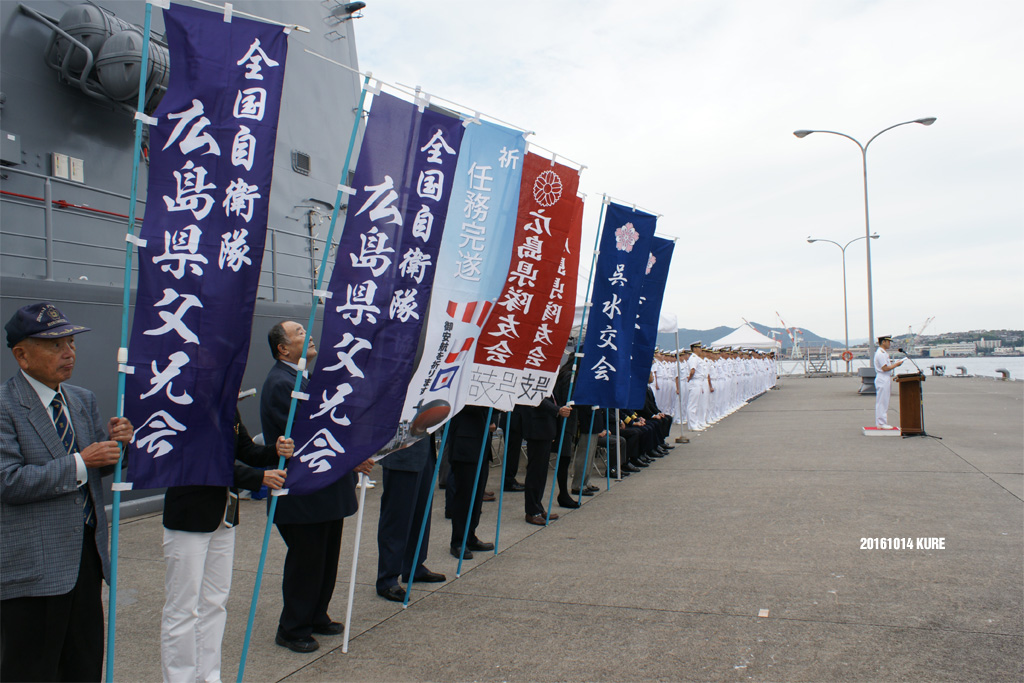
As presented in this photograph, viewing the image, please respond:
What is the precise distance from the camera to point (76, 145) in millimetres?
7773

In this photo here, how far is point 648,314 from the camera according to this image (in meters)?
8.22

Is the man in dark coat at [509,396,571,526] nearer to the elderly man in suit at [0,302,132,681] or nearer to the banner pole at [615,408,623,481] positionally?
the banner pole at [615,408,623,481]

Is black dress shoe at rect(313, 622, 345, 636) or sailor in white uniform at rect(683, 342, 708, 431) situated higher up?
sailor in white uniform at rect(683, 342, 708, 431)

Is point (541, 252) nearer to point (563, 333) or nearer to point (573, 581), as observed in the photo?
point (563, 333)

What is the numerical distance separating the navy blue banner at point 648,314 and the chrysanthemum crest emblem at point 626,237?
0.55 meters

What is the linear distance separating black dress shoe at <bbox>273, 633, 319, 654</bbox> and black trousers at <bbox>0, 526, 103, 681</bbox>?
1.22m

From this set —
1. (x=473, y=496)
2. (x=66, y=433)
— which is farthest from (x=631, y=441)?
(x=66, y=433)

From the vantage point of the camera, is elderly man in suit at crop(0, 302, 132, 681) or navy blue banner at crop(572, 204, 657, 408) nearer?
elderly man in suit at crop(0, 302, 132, 681)

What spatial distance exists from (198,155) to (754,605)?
4067 millimetres

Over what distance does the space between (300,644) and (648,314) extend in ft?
18.9

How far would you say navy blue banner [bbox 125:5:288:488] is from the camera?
2691 mm

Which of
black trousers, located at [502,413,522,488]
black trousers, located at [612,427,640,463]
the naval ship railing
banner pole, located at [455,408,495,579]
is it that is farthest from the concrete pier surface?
the naval ship railing

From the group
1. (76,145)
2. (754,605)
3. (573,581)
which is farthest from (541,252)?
(76,145)

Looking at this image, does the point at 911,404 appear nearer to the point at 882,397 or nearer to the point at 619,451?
the point at 882,397
